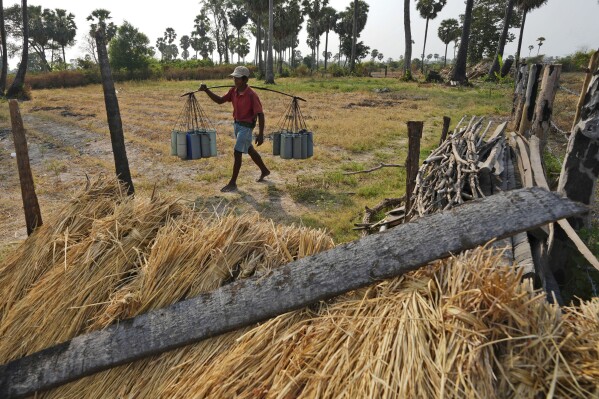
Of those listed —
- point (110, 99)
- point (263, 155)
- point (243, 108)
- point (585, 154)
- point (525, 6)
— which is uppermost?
point (525, 6)

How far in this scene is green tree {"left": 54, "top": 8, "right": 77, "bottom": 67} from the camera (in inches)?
2111

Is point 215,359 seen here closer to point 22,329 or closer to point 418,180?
point 22,329

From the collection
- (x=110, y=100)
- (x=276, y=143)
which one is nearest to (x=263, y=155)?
(x=276, y=143)

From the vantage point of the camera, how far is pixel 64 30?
2136 inches

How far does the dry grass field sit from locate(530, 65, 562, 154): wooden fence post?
28.4 inches

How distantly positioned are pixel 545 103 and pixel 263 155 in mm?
5541

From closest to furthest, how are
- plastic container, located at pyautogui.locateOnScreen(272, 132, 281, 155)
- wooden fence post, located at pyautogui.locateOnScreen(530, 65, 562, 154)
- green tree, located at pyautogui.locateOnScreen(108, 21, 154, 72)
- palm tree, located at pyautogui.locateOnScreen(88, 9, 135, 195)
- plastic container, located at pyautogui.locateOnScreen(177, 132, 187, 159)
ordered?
palm tree, located at pyautogui.locateOnScreen(88, 9, 135, 195) → wooden fence post, located at pyautogui.locateOnScreen(530, 65, 562, 154) → plastic container, located at pyautogui.locateOnScreen(177, 132, 187, 159) → plastic container, located at pyautogui.locateOnScreen(272, 132, 281, 155) → green tree, located at pyautogui.locateOnScreen(108, 21, 154, 72)

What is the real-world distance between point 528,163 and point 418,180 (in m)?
1.53

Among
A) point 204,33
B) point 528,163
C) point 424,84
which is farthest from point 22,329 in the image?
point 204,33

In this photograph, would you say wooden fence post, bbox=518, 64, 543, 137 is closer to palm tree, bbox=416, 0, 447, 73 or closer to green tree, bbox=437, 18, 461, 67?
palm tree, bbox=416, 0, 447, 73

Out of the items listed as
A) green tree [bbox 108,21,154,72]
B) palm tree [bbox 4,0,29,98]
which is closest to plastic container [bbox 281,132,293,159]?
palm tree [bbox 4,0,29,98]

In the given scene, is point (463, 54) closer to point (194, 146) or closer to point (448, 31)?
→ point (194, 146)

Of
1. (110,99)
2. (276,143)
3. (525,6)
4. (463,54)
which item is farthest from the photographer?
(525,6)

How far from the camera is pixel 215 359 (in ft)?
5.88
